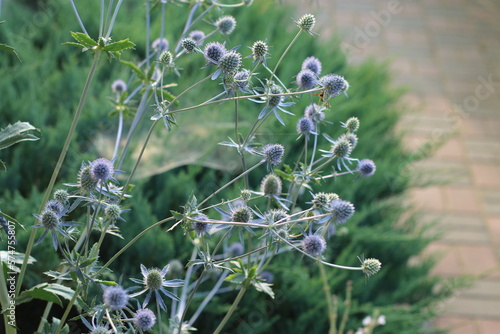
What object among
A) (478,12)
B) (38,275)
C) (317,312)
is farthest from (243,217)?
(478,12)

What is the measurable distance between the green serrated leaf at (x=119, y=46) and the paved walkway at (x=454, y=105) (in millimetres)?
1180

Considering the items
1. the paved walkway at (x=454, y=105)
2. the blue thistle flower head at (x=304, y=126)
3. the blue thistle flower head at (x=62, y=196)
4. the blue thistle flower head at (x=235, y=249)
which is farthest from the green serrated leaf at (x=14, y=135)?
the paved walkway at (x=454, y=105)

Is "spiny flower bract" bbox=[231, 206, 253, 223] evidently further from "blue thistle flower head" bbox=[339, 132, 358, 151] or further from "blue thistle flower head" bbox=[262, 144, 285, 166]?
"blue thistle flower head" bbox=[339, 132, 358, 151]

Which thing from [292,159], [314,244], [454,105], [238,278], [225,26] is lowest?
[454,105]

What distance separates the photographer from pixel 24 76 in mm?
1850

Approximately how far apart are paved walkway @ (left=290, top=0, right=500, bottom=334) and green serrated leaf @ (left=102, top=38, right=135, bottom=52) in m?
1.18

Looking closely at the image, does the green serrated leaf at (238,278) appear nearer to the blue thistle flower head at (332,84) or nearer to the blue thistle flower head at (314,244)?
the blue thistle flower head at (314,244)

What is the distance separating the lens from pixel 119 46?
32.4 inches

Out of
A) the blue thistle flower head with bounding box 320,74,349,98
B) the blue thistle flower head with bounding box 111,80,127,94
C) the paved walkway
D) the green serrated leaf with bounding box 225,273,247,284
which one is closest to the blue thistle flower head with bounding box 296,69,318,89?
the blue thistle flower head with bounding box 320,74,349,98

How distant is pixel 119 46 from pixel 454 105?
276cm

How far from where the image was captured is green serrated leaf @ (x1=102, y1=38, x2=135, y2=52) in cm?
81

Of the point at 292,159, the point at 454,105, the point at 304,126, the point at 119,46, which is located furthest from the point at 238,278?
the point at 454,105

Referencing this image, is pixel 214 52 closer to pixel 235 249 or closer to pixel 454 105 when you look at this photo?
pixel 235 249

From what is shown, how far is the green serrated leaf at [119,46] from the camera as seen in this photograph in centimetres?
81
